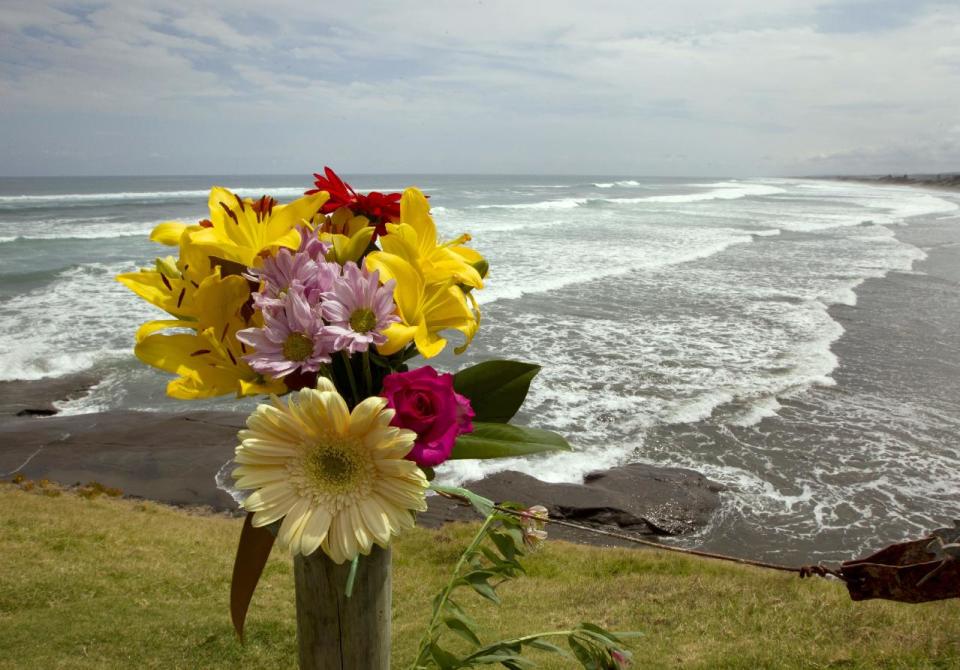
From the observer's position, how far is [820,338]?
13.8m

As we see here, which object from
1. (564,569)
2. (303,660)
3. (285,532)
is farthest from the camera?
(564,569)

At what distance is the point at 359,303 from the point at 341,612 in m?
0.47

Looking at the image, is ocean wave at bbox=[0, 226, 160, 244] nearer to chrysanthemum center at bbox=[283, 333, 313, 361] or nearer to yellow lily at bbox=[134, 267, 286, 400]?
yellow lily at bbox=[134, 267, 286, 400]

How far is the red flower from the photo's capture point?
116cm

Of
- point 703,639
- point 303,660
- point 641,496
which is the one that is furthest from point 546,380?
point 303,660

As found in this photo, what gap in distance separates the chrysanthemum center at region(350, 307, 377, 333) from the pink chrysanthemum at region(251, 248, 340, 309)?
2.1 inches

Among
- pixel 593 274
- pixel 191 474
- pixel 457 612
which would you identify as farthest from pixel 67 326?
pixel 457 612

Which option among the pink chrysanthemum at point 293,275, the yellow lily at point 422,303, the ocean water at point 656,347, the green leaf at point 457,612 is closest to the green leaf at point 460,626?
the green leaf at point 457,612

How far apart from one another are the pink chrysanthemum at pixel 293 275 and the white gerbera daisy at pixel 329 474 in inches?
5.7

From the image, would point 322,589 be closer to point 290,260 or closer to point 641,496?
point 290,260

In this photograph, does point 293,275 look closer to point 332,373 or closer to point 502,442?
point 332,373

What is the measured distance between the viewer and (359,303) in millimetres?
946

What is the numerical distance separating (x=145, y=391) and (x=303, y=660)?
40.0ft

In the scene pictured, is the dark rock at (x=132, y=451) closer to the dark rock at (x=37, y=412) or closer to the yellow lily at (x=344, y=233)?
the dark rock at (x=37, y=412)
